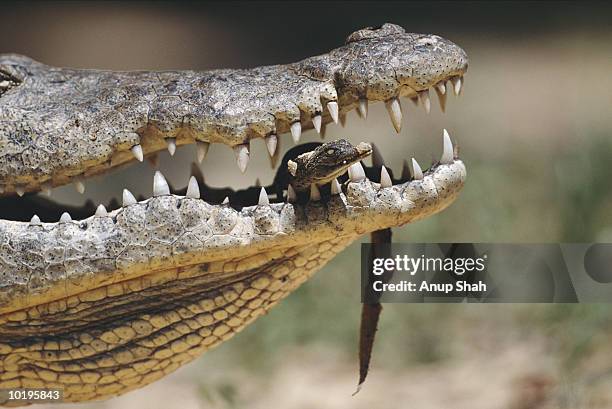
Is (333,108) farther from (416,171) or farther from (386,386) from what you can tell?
(386,386)

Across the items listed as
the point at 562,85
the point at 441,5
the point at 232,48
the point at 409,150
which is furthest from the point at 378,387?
the point at 232,48

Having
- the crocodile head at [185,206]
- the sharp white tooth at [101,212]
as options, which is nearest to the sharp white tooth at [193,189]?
the crocodile head at [185,206]

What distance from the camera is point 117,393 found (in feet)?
7.78

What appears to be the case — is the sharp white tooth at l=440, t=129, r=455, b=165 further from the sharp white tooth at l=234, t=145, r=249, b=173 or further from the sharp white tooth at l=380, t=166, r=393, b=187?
the sharp white tooth at l=234, t=145, r=249, b=173

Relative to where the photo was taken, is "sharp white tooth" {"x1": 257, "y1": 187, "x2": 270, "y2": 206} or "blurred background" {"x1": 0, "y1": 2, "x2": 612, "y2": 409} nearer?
"sharp white tooth" {"x1": 257, "y1": 187, "x2": 270, "y2": 206}

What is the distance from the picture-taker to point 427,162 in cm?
218

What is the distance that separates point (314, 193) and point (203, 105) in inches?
13.5

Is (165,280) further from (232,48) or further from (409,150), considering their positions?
(232,48)

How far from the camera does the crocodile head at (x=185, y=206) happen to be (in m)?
1.93

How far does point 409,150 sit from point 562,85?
153 centimetres

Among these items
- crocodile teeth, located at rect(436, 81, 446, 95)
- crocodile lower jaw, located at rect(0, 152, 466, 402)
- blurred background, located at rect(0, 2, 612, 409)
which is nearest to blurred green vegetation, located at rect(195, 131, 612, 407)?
blurred background, located at rect(0, 2, 612, 409)

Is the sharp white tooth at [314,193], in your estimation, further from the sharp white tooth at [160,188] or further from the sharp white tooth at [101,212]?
the sharp white tooth at [101,212]

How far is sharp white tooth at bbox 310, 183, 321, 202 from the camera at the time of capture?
1.94 m

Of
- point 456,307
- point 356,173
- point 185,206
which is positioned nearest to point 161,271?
point 185,206
